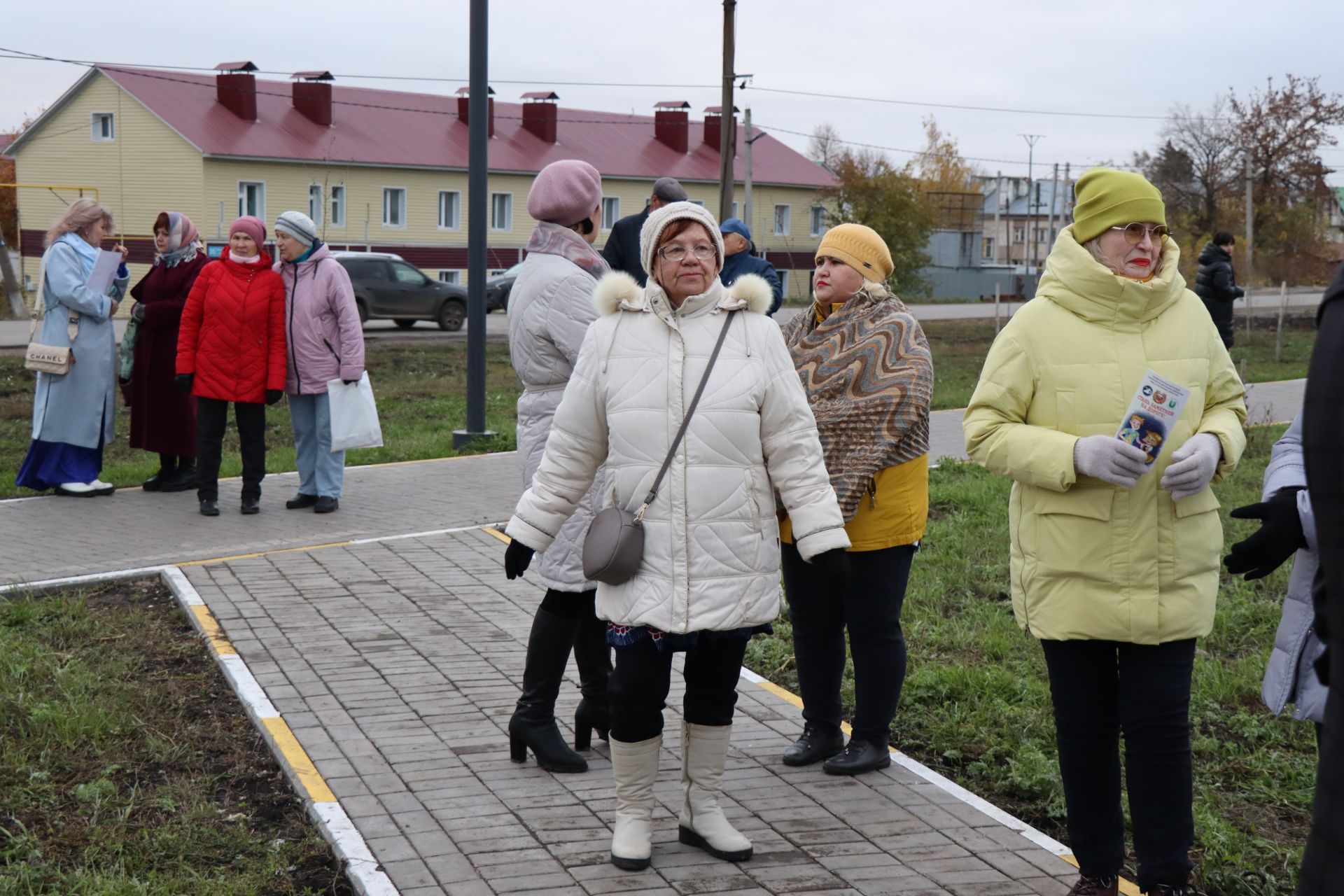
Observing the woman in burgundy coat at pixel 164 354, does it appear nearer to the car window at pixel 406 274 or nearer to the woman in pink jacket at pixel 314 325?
the woman in pink jacket at pixel 314 325

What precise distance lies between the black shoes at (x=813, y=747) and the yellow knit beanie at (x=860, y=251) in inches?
62.4

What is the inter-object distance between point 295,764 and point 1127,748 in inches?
106

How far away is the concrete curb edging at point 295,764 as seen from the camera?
3.96 m

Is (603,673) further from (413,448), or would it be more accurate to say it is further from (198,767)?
(413,448)

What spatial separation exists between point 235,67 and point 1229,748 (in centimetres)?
4503

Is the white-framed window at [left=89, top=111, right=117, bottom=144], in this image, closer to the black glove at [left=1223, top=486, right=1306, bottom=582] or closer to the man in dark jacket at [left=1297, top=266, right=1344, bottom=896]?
the black glove at [left=1223, top=486, right=1306, bottom=582]

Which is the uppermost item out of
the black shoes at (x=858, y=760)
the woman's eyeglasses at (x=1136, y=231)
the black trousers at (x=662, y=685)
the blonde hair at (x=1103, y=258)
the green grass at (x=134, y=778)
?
the woman's eyeglasses at (x=1136, y=231)

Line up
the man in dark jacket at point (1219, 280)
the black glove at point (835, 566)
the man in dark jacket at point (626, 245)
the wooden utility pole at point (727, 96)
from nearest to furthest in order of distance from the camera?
1. the black glove at point (835, 566)
2. the man in dark jacket at point (626, 245)
3. the man in dark jacket at point (1219, 280)
4. the wooden utility pole at point (727, 96)

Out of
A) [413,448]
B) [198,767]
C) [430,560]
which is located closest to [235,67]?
[413,448]

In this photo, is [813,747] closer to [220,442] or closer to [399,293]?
[220,442]

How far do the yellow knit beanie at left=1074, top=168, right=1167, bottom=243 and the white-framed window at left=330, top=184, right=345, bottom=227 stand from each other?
Result: 4537cm

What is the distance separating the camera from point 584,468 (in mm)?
4121

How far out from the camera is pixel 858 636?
4879mm

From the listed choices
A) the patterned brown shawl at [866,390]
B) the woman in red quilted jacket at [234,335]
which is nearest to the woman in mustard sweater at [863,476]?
the patterned brown shawl at [866,390]
